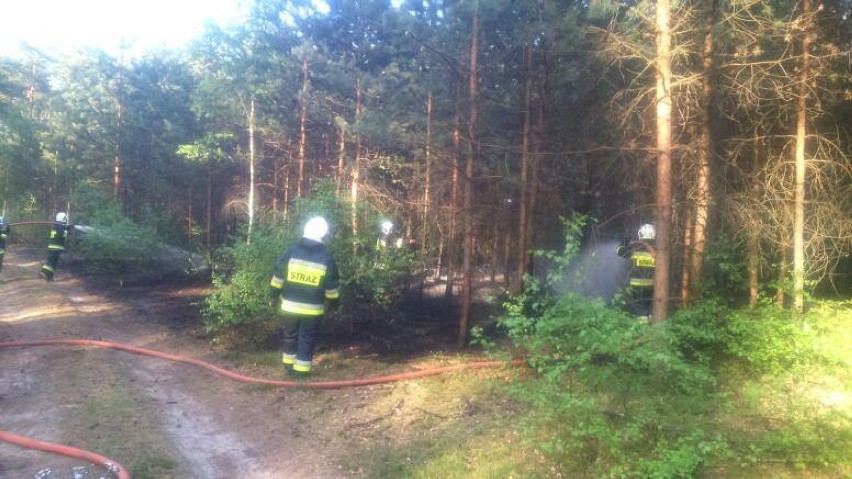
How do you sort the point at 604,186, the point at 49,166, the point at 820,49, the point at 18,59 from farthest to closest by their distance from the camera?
the point at 18,59
the point at 49,166
the point at 604,186
the point at 820,49

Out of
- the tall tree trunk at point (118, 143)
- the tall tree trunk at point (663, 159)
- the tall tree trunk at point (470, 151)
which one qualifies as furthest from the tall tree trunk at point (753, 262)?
the tall tree trunk at point (118, 143)

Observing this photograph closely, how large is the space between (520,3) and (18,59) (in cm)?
3056

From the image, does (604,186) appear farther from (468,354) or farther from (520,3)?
(468,354)

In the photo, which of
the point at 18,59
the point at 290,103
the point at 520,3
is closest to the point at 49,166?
the point at 18,59

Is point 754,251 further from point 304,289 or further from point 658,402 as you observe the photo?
point 304,289

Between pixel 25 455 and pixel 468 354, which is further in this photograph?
pixel 468 354

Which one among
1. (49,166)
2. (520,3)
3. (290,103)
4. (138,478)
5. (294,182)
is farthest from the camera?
(49,166)

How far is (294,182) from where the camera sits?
2017cm

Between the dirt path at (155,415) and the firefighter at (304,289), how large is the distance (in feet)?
1.86

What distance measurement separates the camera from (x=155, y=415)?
18.8ft

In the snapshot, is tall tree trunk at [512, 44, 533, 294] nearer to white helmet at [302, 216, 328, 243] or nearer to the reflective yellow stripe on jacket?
white helmet at [302, 216, 328, 243]

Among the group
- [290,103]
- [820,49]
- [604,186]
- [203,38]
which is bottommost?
[604,186]

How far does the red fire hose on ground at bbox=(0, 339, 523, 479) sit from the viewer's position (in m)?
4.41

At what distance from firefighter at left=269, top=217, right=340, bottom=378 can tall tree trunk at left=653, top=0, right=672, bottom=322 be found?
171 inches
